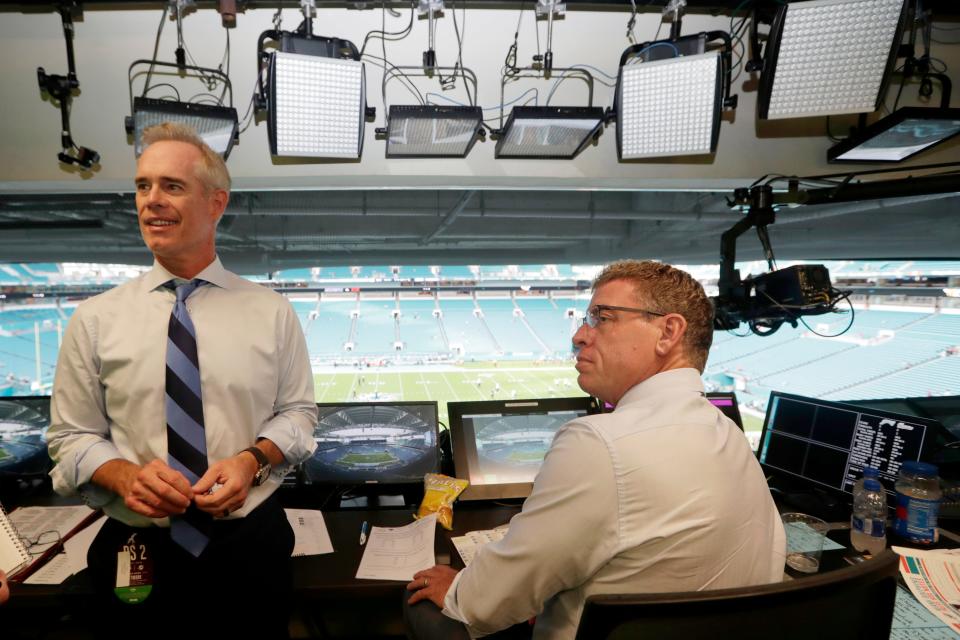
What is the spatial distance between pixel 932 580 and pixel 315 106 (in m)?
2.86

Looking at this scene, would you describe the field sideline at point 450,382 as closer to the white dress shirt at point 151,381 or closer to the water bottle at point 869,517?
the water bottle at point 869,517

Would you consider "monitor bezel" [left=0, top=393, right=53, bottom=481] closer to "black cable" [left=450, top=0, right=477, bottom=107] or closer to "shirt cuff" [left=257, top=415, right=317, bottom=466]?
"shirt cuff" [left=257, top=415, right=317, bottom=466]

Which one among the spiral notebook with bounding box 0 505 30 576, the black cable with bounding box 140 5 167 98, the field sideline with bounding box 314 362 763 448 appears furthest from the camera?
the field sideline with bounding box 314 362 763 448

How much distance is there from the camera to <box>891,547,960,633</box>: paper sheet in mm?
1209

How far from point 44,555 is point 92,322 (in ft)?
3.54

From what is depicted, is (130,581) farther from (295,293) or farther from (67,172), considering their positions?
(295,293)

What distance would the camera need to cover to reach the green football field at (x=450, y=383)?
1275 cm

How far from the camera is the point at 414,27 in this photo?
2232 mm

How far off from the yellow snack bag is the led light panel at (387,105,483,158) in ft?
5.16

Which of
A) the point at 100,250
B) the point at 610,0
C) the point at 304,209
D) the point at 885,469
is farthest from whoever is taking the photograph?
the point at 100,250

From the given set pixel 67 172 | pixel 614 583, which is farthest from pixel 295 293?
pixel 614 583

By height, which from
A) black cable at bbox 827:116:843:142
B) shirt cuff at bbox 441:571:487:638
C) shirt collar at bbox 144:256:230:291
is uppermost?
black cable at bbox 827:116:843:142

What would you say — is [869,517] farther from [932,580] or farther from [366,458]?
[366,458]

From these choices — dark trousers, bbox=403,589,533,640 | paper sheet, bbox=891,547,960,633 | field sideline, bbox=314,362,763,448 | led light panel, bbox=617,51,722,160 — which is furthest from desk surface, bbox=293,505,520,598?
field sideline, bbox=314,362,763,448
